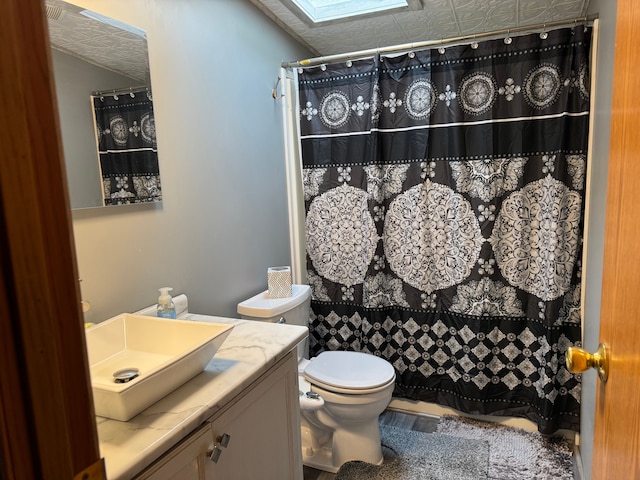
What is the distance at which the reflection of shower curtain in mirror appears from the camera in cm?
148

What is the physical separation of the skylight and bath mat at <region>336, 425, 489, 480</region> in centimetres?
226

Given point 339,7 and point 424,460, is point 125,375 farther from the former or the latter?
point 339,7

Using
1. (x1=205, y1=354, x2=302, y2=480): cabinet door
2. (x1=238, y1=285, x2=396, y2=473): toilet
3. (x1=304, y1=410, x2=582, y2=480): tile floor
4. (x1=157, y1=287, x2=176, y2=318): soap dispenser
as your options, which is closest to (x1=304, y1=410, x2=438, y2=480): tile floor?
(x1=304, y1=410, x2=582, y2=480): tile floor

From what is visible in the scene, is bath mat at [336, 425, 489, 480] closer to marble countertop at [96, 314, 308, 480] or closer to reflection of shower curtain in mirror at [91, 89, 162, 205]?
marble countertop at [96, 314, 308, 480]

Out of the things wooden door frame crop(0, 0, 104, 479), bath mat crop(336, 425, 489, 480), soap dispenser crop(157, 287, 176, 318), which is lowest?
bath mat crop(336, 425, 489, 480)

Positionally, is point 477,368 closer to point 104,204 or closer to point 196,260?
point 196,260

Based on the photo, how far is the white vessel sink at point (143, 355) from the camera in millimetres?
955

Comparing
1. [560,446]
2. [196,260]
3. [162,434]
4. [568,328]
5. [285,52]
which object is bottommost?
[560,446]

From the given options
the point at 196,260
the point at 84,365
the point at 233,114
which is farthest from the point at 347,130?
the point at 84,365

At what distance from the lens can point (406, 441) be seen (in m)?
2.32

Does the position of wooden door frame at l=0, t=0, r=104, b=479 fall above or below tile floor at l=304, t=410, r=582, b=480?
above

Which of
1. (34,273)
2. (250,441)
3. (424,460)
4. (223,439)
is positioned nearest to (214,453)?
(223,439)

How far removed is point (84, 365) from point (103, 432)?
0.54 meters

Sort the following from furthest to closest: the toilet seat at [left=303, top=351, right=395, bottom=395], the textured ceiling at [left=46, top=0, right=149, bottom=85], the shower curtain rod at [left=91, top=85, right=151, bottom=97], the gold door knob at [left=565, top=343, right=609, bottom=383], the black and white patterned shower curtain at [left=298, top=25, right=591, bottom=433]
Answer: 1. the black and white patterned shower curtain at [left=298, top=25, right=591, bottom=433]
2. the toilet seat at [left=303, top=351, right=395, bottom=395]
3. the shower curtain rod at [left=91, top=85, right=151, bottom=97]
4. the textured ceiling at [left=46, top=0, right=149, bottom=85]
5. the gold door knob at [left=565, top=343, right=609, bottom=383]
